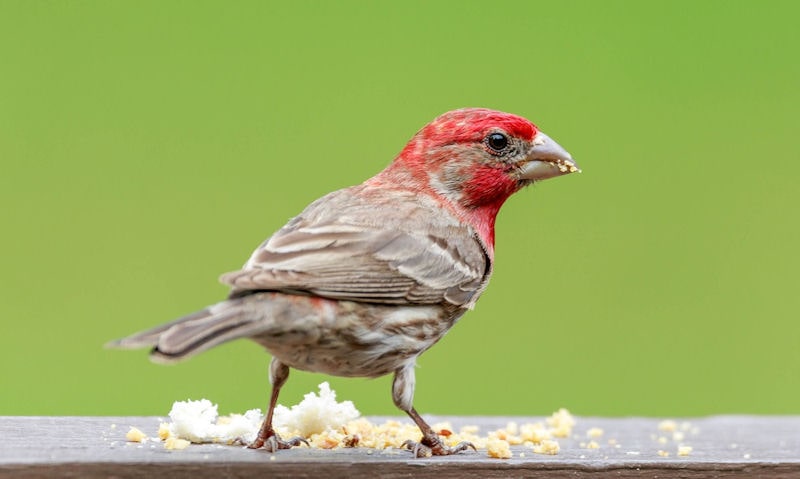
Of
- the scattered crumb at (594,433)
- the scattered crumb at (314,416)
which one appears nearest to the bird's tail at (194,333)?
the scattered crumb at (314,416)

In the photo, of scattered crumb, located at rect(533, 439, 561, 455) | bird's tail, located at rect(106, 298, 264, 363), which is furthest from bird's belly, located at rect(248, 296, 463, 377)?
scattered crumb, located at rect(533, 439, 561, 455)

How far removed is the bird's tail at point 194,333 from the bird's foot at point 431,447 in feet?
2.60

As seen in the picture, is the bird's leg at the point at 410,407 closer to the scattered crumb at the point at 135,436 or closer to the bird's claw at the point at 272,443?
the bird's claw at the point at 272,443

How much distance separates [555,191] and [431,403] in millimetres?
1989

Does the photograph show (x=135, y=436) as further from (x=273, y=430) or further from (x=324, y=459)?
(x=324, y=459)

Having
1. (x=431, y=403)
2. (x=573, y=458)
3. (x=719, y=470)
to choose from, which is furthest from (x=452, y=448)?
(x=431, y=403)

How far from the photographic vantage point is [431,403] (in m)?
8.69

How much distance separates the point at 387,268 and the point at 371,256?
70 millimetres

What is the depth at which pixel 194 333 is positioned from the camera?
4.06 meters

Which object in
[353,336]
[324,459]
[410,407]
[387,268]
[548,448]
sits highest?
[387,268]

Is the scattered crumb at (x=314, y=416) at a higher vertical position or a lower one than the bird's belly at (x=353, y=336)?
lower

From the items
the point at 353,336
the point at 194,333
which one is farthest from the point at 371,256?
the point at 194,333

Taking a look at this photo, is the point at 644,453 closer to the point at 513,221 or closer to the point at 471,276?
the point at 471,276

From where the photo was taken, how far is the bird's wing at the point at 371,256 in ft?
14.6
